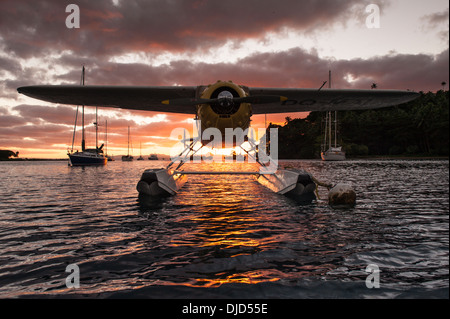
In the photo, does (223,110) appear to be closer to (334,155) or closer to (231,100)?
(231,100)

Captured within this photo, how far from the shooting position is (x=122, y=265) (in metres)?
3.08

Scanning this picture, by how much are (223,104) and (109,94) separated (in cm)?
484

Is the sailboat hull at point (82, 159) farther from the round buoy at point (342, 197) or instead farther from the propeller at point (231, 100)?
the round buoy at point (342, 197)

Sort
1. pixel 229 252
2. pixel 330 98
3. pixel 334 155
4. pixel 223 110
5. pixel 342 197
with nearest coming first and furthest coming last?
1. pixel 229 252
2. pixel 342 197
3. pixel 223 110
4. pixel 330 98
5. pixel 334 155

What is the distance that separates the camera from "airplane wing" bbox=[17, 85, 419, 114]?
9734 millimetres

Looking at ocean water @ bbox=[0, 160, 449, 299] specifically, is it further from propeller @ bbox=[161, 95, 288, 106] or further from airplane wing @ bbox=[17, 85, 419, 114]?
airplane wing @ bbox=[17, 85, 419, 114]

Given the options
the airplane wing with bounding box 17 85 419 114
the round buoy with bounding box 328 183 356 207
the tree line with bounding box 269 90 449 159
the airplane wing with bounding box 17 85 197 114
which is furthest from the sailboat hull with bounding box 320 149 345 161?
the round buoy with bounding box 328 183 356 207

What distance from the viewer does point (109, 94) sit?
10.2 meters

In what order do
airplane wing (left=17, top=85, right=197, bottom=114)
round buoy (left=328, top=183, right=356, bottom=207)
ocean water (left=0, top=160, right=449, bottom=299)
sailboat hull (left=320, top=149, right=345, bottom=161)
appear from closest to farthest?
ocean water (left=0, top=160, right=449, bottom=299)
round buoy (left=328, top=183, right=356, bottom=207)
airplane wing (left=17, top=85, right=197, bottom=114)
sailboat hull (left=320, top=149, right=345, bottom=161)

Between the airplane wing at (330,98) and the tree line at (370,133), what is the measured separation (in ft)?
127

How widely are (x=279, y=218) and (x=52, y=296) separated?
3.85 meters

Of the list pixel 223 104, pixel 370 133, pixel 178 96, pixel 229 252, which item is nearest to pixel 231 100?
pixel 223 104

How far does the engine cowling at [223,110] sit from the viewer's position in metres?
8.34

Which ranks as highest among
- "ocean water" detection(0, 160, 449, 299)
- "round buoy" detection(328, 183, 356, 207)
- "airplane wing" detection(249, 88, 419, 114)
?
"airplane wing" detection(249, 88, 419, 114)
